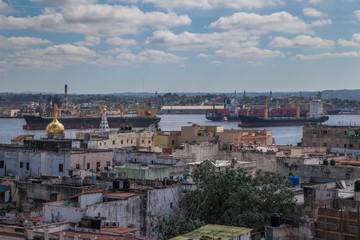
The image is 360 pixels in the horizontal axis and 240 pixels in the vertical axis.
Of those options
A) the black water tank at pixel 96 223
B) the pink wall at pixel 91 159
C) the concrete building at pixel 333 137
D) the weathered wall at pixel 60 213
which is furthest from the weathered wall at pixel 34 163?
the concrete building at pixel 333 137

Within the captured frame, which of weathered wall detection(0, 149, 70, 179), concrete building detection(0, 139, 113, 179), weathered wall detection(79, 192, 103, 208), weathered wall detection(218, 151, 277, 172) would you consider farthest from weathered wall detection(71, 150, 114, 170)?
weathered wall detection(79, 192, 103, 208)

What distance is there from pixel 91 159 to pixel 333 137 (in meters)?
34.4

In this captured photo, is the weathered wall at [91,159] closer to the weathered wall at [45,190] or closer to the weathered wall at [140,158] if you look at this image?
the weathered wall at [140,158]

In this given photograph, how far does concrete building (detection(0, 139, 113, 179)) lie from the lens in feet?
108

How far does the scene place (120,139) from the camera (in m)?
55.8

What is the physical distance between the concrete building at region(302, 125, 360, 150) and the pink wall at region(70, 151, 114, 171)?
3097 centimetres

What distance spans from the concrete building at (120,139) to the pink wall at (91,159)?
13324mm

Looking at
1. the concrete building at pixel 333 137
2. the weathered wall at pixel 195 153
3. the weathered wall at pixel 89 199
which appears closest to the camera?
the weathered wall at pixel 89 199

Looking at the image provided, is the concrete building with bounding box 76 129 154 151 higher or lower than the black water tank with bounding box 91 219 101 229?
lower

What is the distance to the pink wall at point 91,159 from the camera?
33.2 meters

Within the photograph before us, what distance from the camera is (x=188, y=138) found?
5538cm

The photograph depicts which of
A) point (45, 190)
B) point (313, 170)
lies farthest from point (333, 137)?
point (45, 190)

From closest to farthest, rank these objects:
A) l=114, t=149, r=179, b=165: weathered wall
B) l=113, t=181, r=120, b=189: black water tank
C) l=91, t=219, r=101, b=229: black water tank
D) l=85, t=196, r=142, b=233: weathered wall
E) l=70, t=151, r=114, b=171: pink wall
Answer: l=91, t=219, r=101, b=229: black water tank → l=85, t=196, r=142, b=233: weathered wall → l=113, t=181, r=120, b=189: black water tank → l=70, t=151, r=114, b=171: pink wall → l=114, t=149, r=179, b=165: weathered wall

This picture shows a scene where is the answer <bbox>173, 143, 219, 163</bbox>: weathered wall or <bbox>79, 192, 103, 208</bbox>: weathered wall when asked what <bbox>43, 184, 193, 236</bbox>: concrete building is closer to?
<bbox>79, 192, 103, 208</bbox>: weathered wall
